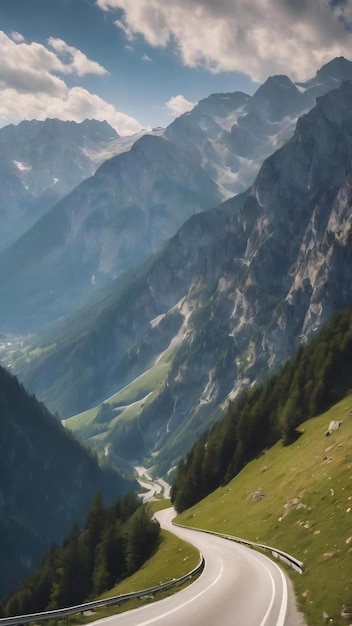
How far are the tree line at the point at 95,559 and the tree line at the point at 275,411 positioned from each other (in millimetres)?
22097

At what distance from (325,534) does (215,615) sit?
1814 cm

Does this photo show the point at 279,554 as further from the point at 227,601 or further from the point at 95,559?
the point at 95,559

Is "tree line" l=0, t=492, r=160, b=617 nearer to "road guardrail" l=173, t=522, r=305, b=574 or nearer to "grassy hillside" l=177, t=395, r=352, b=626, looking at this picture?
"grassy hillside" l=177, t=395, r=352, b=626

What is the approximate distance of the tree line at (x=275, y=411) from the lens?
96.1m

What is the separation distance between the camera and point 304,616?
85.1ft

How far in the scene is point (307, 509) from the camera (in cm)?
5097

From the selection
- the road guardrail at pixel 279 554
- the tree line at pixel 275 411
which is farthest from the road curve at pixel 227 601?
the tree line at pixel 275 411

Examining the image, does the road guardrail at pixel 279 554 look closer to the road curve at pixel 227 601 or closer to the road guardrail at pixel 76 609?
the road curve at pixel 227 601

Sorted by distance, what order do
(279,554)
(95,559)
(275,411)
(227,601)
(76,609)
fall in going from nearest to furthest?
(227,601) → (76,609) → (279,554) → (95,559) → (275,411)

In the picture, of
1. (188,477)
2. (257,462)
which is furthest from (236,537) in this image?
(188,477)

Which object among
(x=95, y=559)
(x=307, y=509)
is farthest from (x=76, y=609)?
(x=95, y=559)

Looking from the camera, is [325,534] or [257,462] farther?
[257,462]

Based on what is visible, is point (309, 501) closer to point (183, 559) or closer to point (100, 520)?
point (183, 559)

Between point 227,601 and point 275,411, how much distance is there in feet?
260
